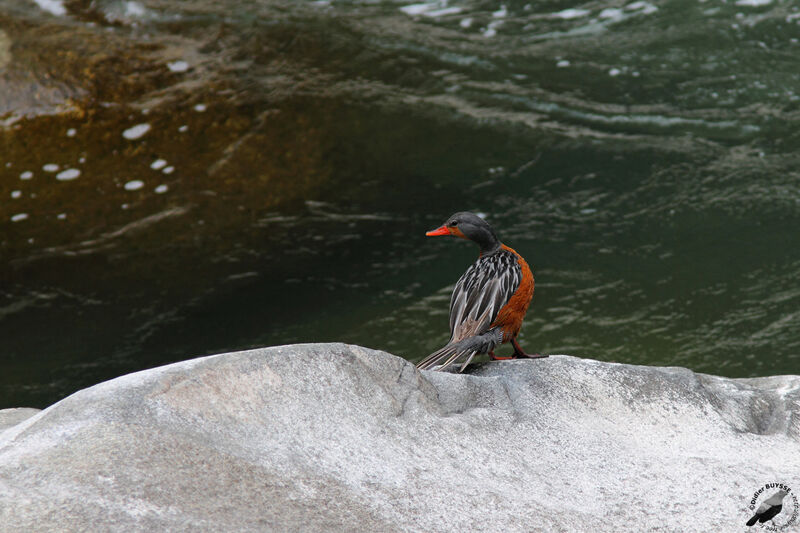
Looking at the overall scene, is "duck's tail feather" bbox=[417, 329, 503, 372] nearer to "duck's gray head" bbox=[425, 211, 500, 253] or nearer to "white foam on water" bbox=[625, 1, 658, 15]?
"duck's gray head" bbox=[425, 211, 500, 253]

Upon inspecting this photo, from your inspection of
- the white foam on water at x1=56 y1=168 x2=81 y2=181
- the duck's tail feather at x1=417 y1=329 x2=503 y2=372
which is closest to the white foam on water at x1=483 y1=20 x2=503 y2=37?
the white foam on water at x1=56 y1=168 x2=81 y2=181

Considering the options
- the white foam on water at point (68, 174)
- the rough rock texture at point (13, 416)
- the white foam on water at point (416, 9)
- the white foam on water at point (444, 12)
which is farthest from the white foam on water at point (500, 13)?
the rough rock texture at point (13, 416)

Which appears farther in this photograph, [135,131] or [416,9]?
[416,9]

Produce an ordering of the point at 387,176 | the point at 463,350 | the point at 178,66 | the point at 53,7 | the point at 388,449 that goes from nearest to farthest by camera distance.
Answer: the point at 388,449 < the point at 463,350 < the point at 387,176 < the point at 178,66 < the point at 53,7

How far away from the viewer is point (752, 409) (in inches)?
144

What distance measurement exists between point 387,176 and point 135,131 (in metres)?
2.71

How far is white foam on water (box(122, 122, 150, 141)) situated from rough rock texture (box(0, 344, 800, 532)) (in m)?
6.39

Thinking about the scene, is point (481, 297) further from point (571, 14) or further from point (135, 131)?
point (571, 14)

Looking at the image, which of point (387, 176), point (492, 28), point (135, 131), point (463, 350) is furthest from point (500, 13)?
point (463, 350)

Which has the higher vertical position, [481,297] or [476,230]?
[476,230]

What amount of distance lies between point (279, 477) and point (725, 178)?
642cm

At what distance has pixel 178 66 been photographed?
9.78 meters

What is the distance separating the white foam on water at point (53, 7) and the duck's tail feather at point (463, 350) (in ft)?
27.8

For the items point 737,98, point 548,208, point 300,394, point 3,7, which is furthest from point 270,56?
point 300,394
